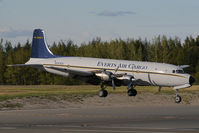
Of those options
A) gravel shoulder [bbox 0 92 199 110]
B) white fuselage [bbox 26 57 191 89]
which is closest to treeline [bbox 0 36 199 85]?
gravel shoulder [bbox 0 92 199 110]

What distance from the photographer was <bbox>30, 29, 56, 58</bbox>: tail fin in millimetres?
76250

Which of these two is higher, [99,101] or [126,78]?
[126,78]

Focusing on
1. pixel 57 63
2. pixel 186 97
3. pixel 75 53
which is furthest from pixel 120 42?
pixel 57 63

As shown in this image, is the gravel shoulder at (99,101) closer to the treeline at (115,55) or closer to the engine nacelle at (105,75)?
the engine nacelle at (105,75)

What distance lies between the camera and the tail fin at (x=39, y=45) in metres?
76.2

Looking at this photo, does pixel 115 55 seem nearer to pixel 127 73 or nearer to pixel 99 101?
pixel 99 101

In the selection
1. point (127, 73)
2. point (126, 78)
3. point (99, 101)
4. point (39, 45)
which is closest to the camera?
point (126, 78)

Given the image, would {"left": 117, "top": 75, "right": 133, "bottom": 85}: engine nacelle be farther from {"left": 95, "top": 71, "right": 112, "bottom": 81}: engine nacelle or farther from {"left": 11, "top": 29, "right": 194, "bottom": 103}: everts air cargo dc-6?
{"left": 95, "top": 71, "right": 112, "bottom": 81}: engine nacelle

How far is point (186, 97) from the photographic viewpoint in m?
99.9

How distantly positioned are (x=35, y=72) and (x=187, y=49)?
177 feet

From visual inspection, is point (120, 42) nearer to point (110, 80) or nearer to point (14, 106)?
point (14, 106)

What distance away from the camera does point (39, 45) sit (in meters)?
77.2

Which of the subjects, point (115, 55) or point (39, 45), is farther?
point (115, 55)

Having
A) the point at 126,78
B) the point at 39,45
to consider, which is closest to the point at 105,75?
the point at 126,78
